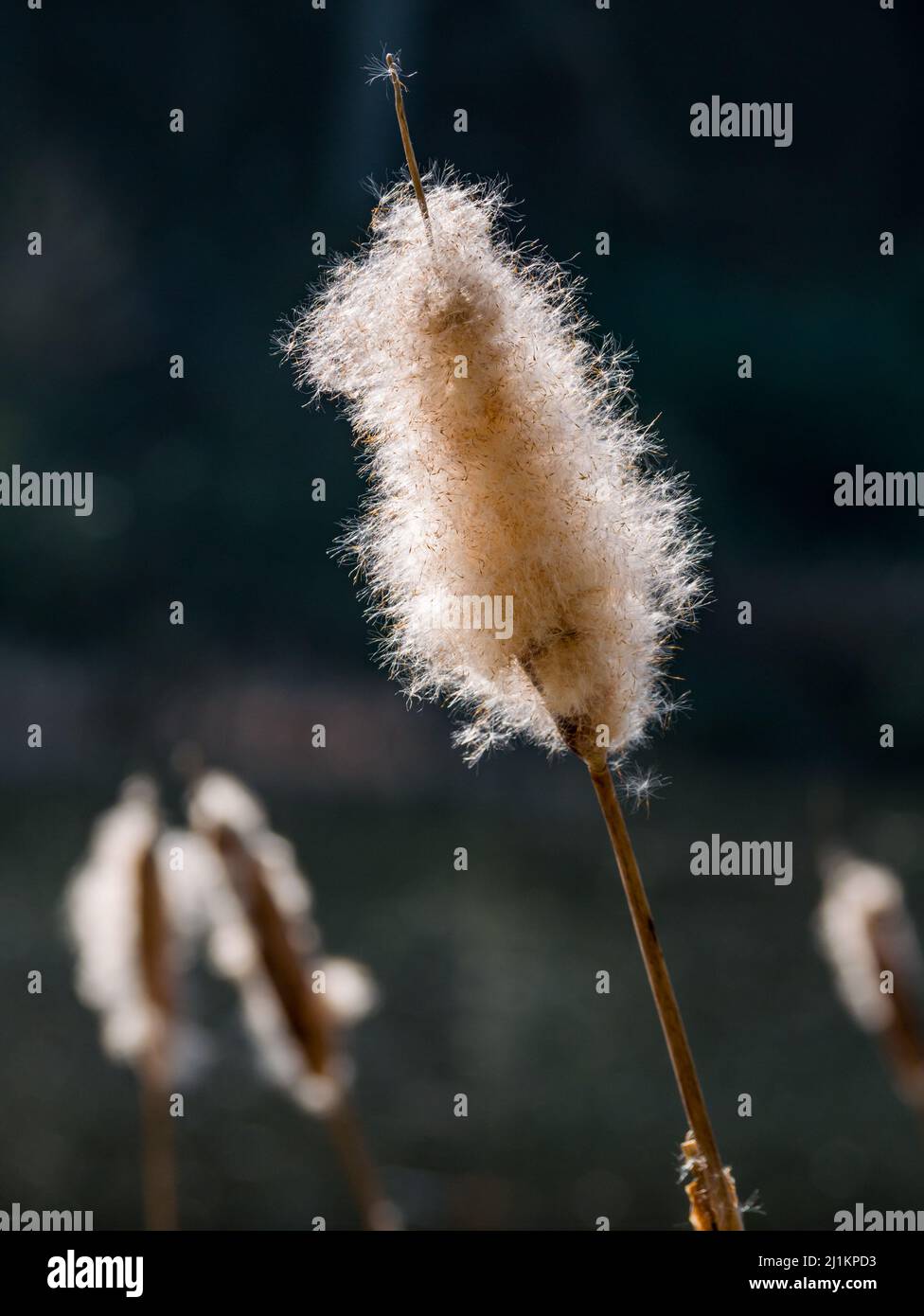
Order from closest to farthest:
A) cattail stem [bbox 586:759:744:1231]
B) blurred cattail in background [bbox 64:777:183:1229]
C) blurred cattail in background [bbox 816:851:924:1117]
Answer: cattail stem [bbox 586:759:744:1231] → blurred cattail in background [bbox 816:851:924:1117] → blurred cattail in background [bbox 64:777:183:1229]

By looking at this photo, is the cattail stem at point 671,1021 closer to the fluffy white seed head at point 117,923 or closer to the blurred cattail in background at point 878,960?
the blurred cattail in background at point 878,960

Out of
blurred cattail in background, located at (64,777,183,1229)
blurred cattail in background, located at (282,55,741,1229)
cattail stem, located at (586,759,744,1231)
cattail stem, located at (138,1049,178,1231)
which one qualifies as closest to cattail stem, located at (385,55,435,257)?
blurred cattail in background, located at (282,55,741,1229)

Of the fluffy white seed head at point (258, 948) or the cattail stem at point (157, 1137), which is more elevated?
the fluffy white seed head at point (258, 948)

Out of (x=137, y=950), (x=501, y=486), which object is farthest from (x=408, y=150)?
(x=137, y=950)

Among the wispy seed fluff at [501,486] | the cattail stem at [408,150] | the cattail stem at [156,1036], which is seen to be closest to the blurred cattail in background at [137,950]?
the cattail stem at [156,1036]

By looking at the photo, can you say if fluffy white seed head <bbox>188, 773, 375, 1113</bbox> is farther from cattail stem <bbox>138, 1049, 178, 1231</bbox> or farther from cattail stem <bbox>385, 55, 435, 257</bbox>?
cattail stem <bbox>385, 55, 435, 257</bbox>

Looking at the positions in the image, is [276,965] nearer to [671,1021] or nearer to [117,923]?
[117,923]

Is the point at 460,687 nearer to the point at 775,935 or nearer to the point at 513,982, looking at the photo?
the point at 775,935
